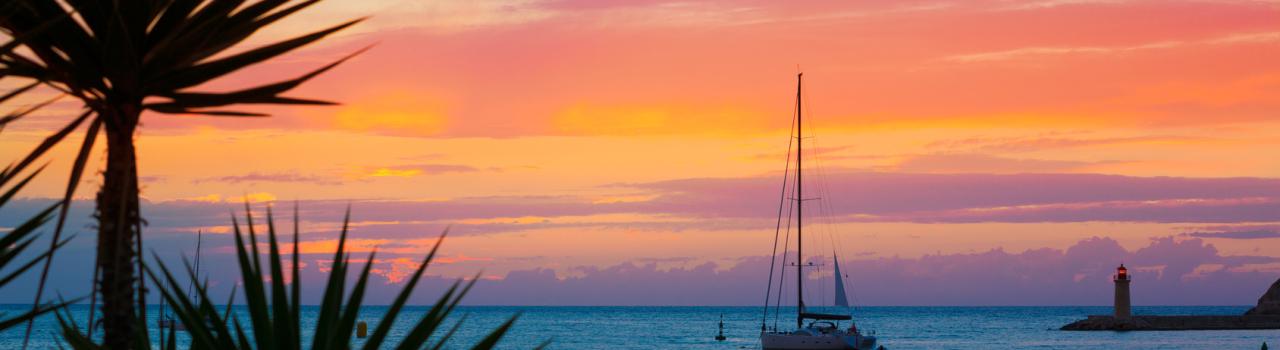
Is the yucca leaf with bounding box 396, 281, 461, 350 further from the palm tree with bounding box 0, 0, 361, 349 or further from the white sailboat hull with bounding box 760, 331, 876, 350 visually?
the white sailboat hull with bounding box 760, 331, 876, 350

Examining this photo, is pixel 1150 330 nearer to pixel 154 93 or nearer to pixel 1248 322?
pixel 1248 322

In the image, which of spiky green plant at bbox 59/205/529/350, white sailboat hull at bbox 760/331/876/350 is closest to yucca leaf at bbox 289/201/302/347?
spiky green plant at bbox 59/205/529/350

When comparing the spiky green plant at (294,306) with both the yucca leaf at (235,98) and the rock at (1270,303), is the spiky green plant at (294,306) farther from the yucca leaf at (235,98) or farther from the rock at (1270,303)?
the rock at (1270,303)

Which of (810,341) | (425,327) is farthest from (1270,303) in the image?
(425,327)

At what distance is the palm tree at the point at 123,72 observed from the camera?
4.46m

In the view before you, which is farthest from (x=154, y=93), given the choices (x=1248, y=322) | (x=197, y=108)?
(x=1248, y=322)

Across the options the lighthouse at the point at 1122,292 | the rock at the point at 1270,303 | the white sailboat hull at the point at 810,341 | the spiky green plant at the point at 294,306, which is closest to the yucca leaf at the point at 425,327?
the spiky green plant at the point at 294,306

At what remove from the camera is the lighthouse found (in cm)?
10932

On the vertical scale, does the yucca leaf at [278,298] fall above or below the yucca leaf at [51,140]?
below

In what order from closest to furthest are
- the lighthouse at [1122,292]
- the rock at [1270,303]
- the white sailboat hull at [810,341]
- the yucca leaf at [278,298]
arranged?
the yucca leaf at [278,298]
the white sailboat hull at [810,341]
the lighthouse at [1122,292]
the rock at [1270,303]

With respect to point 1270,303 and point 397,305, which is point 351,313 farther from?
point 1270,303

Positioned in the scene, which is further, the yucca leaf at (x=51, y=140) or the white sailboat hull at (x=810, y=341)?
the white sailboat hull at (x=810, y=341)

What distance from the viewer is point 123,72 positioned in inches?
178

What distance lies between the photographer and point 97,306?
4.59 m
